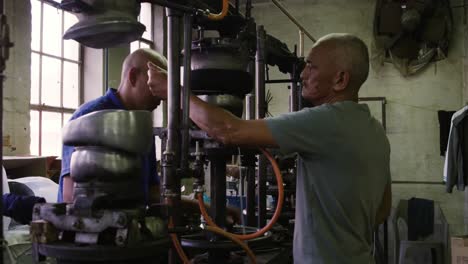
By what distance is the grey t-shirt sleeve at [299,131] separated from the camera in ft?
4.31

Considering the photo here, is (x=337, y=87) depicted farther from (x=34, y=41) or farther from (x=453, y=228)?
(x=453, y=228)

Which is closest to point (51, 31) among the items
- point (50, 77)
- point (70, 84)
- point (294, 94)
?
point (50, 77)

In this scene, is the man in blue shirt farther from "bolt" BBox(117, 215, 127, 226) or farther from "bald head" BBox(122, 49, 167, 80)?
"bolt" BBox(117, 215, 127, 226)

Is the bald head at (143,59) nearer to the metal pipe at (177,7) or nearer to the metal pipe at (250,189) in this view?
the metal pipe at (177,7)

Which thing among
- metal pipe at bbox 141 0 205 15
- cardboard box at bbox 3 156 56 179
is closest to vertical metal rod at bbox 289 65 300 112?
→ metal pipe at bbox 141 0 205 15

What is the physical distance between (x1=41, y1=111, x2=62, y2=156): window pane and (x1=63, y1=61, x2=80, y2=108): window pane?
0.20 meters

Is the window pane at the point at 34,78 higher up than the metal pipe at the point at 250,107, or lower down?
higher up

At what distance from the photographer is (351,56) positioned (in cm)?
145

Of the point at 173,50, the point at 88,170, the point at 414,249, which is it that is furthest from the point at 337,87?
the point at 414,249

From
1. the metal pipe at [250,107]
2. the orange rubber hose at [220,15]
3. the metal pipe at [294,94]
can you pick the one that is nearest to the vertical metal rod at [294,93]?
the metal pipe at [294,94]

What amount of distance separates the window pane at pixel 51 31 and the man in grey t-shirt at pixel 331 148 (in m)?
3.04

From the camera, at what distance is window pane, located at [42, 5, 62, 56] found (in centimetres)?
400

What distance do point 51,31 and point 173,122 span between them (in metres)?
3.26

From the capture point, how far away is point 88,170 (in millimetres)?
901
